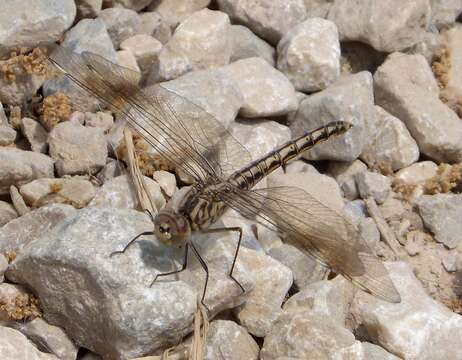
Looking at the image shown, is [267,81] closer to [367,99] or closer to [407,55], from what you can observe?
[367,99]

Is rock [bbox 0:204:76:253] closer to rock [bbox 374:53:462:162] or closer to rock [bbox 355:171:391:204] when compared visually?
rock [bbox 355:171:391:204]

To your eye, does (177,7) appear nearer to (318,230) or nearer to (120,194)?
(120,194)

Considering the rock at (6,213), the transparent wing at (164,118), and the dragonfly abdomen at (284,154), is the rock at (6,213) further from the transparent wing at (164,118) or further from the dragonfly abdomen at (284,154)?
the dragonfly abdomen at (284,154)

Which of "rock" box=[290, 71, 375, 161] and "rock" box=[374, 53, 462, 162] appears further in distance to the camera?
"rock" box=[374, 53, 462, 162]

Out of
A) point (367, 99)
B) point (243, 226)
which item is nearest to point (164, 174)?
point (243, 226)

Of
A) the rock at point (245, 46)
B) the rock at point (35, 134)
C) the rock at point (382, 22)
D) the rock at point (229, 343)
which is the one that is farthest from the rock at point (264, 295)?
the rock at point (382, 22)

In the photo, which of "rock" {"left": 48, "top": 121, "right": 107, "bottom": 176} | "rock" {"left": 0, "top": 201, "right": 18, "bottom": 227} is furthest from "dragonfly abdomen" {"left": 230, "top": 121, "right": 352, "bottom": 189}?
"rock" {"left": 0, "top": 201, "right": 18, "bottom": 227}

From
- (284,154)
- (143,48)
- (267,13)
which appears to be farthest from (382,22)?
(143,48)
